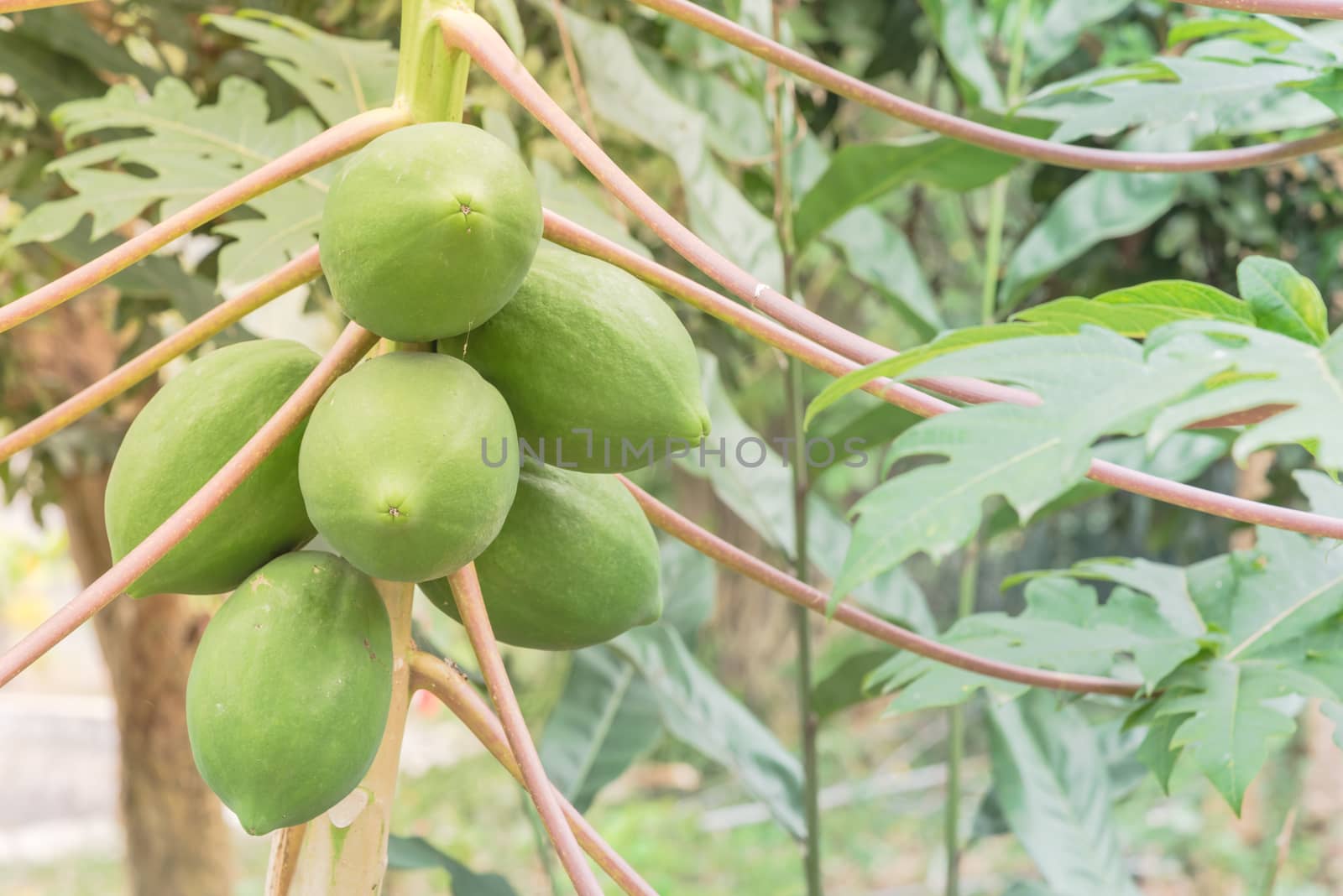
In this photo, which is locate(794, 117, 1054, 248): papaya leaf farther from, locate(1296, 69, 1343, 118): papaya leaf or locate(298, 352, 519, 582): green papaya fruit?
locate(298, 352, 519, 582): green papaya fruit

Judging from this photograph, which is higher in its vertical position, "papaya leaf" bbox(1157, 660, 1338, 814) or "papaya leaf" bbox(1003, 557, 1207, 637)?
"papaya leaf" bbox(1157, 660, 1338, 814)

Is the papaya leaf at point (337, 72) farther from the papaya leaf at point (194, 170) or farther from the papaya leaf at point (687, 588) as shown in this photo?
the papaya leaf at point (687, 588)

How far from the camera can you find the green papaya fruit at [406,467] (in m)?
0.44

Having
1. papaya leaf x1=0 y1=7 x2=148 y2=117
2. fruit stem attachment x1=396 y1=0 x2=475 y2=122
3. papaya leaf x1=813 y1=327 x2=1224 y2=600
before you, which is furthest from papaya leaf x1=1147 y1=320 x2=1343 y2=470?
papaya leaf x1=0 y1=7 x2=148 y2=117

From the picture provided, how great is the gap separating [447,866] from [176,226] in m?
0.65

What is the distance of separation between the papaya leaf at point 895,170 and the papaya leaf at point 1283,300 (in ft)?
1.52

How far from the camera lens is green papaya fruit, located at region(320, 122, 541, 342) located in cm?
44

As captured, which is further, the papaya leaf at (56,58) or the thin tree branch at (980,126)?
the papaya leaf at (56,58)

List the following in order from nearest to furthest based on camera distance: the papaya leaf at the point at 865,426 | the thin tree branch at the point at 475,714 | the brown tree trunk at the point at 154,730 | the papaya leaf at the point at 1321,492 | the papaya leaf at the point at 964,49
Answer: the thin tree branch at the point at 475,714 < the papaya leaf at the point at 1321,492 < the papaya leaf at the point at 865,426 < the papaya leaf at the point at 964,49 < the brown tree trunk at the point at 154,730

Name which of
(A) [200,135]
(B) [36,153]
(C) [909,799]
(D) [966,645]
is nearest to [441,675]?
(D) [966,645]

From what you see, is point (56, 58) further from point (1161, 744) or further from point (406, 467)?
point (1161, 744)

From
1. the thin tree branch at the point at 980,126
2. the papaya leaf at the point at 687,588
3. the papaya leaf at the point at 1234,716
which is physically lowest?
the papaya leaf at the point at 687,588

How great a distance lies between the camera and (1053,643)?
0.77 m

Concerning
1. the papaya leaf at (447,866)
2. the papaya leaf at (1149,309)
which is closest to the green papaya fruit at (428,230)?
the papaya leaf at (1149,309)
